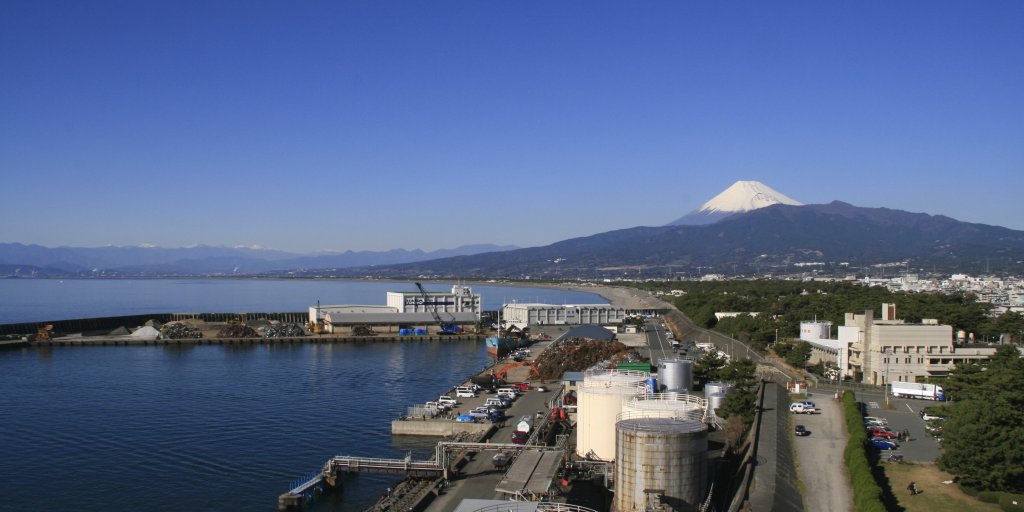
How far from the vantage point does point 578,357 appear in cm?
2405

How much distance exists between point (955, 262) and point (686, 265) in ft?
178

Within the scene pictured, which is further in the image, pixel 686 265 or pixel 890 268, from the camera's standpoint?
pixel 686 265

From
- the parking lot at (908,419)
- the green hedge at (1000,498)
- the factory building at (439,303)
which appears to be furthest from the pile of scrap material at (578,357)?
the factory building at (439,303)

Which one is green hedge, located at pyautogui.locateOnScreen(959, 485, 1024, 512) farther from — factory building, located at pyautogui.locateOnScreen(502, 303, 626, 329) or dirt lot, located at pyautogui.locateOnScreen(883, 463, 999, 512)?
factory building, located at pyautogui.locateOnScreen(502, 303, 626, 329)

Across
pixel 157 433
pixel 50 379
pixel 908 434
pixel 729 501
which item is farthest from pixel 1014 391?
pixel 50 379

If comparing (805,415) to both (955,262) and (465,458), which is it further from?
(955,262)

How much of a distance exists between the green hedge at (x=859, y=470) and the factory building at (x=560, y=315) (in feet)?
99.2

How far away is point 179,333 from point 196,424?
22914 mm

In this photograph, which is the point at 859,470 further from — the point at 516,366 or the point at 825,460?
the point at 516,366

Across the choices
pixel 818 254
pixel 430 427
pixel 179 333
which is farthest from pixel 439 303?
pixel 818 254

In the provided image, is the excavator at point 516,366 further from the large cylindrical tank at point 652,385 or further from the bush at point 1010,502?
the bush at point 1010,502

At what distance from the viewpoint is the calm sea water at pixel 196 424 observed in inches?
495

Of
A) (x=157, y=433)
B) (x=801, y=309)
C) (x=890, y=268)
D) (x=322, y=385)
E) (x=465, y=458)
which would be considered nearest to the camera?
(x=465, y=458)

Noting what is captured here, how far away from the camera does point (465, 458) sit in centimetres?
1338
